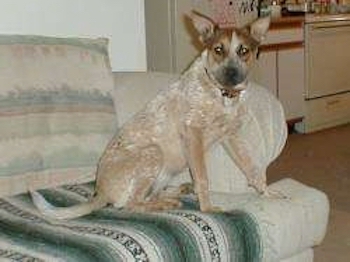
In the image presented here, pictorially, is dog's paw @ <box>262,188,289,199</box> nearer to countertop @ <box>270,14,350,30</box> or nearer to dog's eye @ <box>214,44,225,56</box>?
dog's eye @ <box>214,44,225,56</box>

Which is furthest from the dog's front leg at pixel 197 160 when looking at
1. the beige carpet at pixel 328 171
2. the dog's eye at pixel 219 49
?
the beige carpet at pixel 328 171

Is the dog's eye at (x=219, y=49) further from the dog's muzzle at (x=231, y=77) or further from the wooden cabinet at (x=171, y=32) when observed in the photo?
the wooden cabinet at (x=171, y=32)

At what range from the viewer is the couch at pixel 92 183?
1777mm

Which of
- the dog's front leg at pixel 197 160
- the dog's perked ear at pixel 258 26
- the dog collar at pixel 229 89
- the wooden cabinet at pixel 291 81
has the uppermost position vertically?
the dog's perked ear at pixel 258 26

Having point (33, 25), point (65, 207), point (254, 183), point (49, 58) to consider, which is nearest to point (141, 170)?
point (65, 207)

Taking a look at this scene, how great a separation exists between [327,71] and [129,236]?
461 centimetres

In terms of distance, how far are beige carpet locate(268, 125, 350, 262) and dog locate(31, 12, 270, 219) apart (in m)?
0.93

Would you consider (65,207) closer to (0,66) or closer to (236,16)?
(0,66)

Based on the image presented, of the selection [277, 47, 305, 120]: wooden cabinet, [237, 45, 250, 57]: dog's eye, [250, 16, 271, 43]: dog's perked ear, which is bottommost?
[277, 47, 305, 120]: wooden cabinet

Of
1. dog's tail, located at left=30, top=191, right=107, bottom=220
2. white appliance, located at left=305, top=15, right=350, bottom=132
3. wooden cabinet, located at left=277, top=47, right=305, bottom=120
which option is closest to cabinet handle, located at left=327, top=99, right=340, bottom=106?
white appliance, located at left=305, top=15, right=350, bottom=132

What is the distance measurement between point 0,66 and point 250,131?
0.97 m

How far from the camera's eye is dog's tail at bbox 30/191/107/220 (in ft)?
6.43

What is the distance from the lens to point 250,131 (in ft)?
7.79

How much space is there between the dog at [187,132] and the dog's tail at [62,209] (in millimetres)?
15
